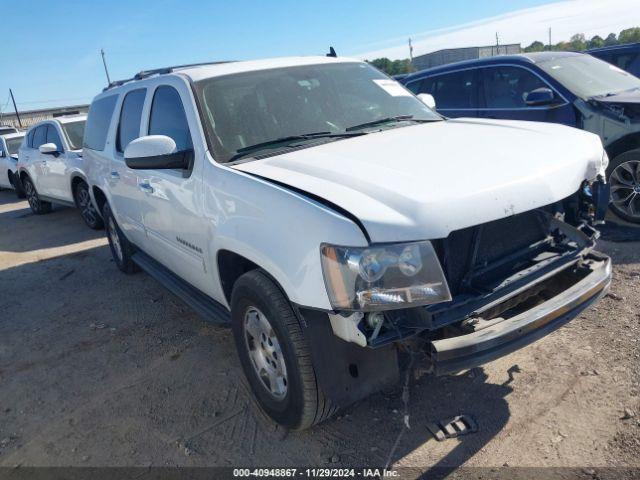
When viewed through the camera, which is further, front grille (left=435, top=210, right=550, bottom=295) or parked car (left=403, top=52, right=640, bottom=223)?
parked car (left=403, top=52, right=640, bottom=223)

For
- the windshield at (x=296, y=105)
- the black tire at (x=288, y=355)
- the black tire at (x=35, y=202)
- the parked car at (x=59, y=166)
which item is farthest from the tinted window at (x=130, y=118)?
the black tire at (x=35, y=202)

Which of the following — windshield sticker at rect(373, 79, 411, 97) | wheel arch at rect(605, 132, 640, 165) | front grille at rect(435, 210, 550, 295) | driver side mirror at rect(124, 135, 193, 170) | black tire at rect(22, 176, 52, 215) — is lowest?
black tire at rect(22, 176, 52, 215)

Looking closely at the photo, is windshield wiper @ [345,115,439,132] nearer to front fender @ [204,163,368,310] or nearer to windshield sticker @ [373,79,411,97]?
windshield sticker @ [373,79,411,97]

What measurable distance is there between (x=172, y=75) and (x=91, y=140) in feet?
8.75

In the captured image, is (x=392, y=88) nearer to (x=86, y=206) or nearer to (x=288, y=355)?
(x=288, y=355)

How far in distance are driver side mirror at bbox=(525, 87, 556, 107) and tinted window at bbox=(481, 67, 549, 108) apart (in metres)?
0.24

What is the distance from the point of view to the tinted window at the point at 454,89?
23.2ft

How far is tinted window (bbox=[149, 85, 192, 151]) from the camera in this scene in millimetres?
3559

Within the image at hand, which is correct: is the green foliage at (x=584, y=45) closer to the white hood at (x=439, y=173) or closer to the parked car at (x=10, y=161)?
the parked car at (x=10, y=161)

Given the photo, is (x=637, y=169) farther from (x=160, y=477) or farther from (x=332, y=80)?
(x=160, y=477)

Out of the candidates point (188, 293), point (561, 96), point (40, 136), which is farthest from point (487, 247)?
point (40, 136)

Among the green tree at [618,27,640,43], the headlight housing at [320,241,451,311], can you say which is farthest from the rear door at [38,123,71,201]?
the green tree at [618,27,640,43]

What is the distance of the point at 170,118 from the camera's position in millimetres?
3824

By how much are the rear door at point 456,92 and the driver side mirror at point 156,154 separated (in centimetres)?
479
